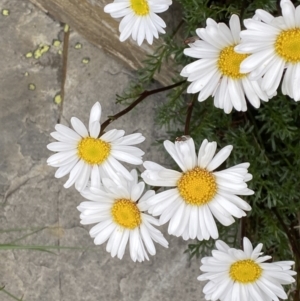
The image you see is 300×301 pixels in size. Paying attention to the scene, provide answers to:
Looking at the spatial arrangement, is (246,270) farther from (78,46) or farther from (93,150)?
(78,46)

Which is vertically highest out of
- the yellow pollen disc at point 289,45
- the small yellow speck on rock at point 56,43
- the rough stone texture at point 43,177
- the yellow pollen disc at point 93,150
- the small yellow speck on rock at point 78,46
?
the yellow pollen disc at point 289,45

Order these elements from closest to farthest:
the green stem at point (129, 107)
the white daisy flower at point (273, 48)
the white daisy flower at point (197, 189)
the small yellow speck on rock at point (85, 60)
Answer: the white daisy flower at point (273, 48)
the white daisy flower at point (197, 189)
the green stem at point (129, 107)
the small yellow speck on rock at point (85, 60)

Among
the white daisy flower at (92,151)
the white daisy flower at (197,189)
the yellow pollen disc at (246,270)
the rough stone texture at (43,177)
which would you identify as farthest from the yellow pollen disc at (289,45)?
the rough stone texture at (43,177)

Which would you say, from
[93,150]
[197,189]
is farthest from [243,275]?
[93,150]

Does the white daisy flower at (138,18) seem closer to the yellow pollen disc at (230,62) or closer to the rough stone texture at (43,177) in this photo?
the yellow pollen disc at (230,62)

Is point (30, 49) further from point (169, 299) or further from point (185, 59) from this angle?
point (169, 299)

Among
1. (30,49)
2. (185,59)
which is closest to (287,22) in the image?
(185,59)

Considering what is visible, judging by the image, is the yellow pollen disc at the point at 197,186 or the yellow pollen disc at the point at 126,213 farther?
the yellow pollen disc at the point at 126,213

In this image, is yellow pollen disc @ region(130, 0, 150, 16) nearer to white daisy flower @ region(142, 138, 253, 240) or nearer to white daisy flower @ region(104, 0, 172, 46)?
white daisy flower @ region(104, 0, 172, 46)
